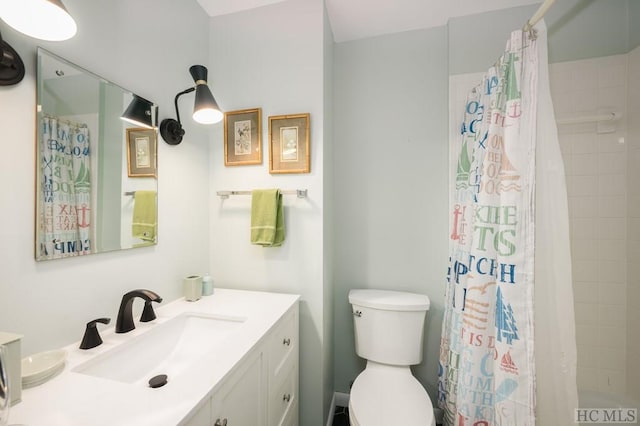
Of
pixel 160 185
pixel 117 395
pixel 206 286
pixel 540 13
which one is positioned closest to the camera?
pixel 117 395

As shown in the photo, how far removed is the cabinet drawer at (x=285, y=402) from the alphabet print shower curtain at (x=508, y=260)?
757 millimetres

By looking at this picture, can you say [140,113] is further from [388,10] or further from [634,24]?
[634,24]

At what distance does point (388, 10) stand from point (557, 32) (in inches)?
37.6

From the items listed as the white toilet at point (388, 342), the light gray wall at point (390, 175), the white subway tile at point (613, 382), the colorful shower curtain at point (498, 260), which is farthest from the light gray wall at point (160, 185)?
the white subway tile at point (613, 382)

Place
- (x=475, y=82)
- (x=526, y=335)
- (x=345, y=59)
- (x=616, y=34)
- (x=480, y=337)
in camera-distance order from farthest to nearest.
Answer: (x=345, y=59) → (x=475, y=82) → (x=616, y=34) → (x=480, y=337) → (x=526, y=335)

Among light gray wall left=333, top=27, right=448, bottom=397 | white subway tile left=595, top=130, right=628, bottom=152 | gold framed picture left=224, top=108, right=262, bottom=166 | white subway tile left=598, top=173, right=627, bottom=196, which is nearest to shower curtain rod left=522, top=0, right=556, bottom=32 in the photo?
light gray wall left=333, top=27, right=448, bottom=397

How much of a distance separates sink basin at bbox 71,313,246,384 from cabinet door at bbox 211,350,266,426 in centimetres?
12

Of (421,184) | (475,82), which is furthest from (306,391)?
(475,82)

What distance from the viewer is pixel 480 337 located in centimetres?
107

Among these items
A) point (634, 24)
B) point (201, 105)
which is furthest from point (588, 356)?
point (201, 105)

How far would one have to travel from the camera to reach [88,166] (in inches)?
34.8

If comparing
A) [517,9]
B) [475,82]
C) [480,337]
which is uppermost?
[517,9]

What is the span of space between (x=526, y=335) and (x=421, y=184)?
0.95 meters

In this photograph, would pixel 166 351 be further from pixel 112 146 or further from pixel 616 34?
pixel 616 34
